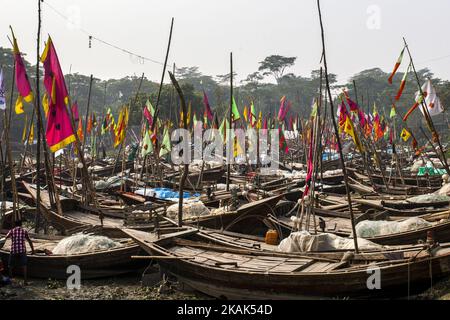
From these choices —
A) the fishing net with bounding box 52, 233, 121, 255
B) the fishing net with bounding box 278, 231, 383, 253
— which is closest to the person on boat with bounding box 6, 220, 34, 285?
the fishing net with bounding box 52, 233, 121, 255

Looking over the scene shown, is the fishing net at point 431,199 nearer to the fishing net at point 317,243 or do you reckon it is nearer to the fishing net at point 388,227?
the fishing net at point 388,227

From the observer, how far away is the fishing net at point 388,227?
12.2 metres

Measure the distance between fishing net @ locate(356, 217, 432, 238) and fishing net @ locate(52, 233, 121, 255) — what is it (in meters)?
5.79

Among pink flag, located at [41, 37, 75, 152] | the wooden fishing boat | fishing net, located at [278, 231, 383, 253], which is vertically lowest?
the wooden fishing boat

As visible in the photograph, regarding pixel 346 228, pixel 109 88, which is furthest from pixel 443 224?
pixel 109 88

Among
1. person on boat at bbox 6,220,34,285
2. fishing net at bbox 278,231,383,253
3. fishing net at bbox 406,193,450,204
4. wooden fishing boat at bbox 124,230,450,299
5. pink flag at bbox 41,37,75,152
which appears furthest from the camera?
fishing net at bbox 406,193,450,204

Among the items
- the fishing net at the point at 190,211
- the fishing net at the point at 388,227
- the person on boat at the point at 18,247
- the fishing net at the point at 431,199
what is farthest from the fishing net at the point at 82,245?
the fishing net at the point at 431,199

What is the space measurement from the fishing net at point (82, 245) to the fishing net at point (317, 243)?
13.4ft

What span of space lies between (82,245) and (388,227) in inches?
280

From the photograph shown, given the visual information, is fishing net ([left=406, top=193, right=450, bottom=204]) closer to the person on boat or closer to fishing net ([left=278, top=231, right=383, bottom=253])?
fishing net ([left=278, top=231, right=383, bottom=253])

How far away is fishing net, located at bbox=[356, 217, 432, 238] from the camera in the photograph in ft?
39.9

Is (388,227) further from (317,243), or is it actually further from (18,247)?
(18,247)

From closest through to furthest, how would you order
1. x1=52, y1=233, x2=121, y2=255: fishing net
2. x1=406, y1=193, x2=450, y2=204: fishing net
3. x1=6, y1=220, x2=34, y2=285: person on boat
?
1. x1=6, y1=220, x2=34, y2=285: person on boat
2. x1=52, y1=233, x2=121, y2=255: fishing net
3. x1=406, y1=193, x2=450, y2=204: fishing net
